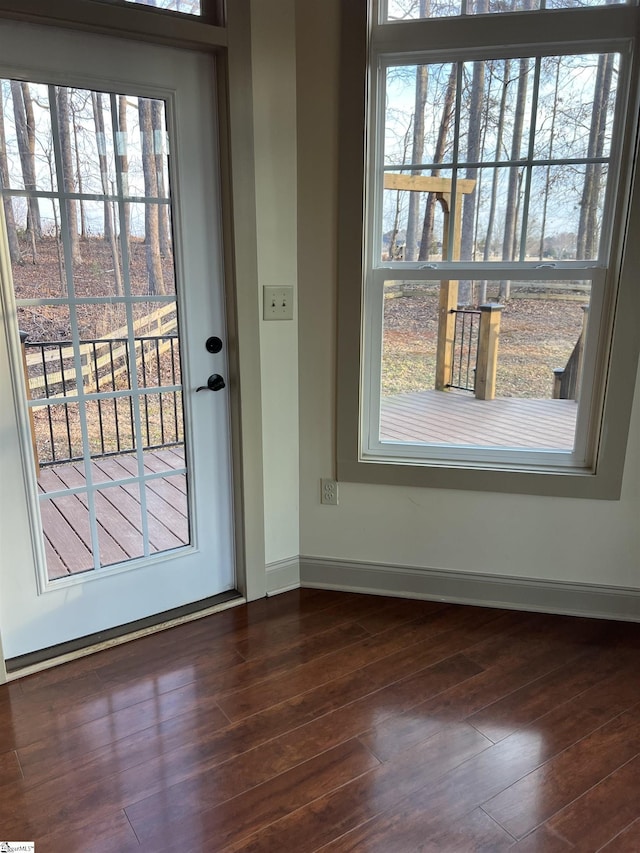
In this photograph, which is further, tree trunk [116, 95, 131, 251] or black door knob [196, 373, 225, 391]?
black door knob [196, 373, 225, 391]

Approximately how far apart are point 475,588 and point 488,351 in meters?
0.96

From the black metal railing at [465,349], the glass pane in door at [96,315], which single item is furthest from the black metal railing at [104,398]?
the black metal railing at [465,349]

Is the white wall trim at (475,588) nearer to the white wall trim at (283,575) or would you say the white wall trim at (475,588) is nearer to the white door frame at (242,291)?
the white wall trim at (283,575)

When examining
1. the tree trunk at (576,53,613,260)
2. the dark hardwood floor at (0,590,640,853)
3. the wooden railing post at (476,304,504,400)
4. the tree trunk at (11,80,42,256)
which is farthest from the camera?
the wooden railing post at (476,304,504,400)

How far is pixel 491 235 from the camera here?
7.04 feet

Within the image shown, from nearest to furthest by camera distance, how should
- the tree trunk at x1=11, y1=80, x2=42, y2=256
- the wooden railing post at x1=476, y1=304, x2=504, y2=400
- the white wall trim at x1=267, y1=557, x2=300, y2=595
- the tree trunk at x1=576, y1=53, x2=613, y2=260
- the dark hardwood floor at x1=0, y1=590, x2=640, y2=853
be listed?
1. the dark hardwood floor at x1=0, y1=590, x2=640, y2=853
2. the tree trunk at x1=11, y1=80, x2=42, y2=256
3. the tree trunk at x1=576, y1=53, x2=613, y2=260
4. the wooden railing post at x1=476, y1=304, x2=504, y2=400
5. the white wall trim at x1=267, y1=557, x2=300, y2=595

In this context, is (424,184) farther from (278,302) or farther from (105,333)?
(105,333)

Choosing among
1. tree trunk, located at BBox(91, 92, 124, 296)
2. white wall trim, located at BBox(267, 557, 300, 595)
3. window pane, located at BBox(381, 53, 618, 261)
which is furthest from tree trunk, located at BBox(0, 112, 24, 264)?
white wall trim, located at BBox(267, 557, 300, 595)

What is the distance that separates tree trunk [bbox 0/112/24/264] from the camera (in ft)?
5.76

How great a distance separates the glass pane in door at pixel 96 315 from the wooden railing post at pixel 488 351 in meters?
1.14

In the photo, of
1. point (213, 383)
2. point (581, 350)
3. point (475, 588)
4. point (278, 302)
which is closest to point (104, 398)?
point (213, 383)

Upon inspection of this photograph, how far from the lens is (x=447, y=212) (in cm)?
216

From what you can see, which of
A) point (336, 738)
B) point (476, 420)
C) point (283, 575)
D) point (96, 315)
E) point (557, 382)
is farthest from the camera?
point (283, 575)

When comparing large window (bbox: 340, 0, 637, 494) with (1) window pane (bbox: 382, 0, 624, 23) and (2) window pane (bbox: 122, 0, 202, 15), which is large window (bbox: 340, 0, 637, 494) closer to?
(1) window pane (bbox: 382, 0, 624, 23)
